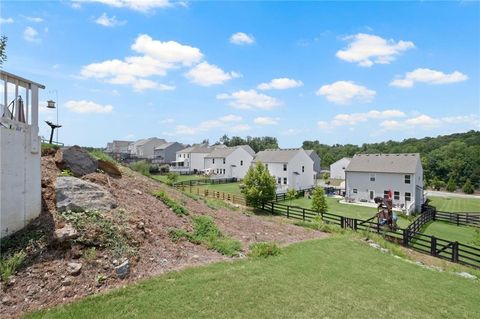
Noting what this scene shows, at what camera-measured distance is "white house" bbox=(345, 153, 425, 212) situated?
31.0m

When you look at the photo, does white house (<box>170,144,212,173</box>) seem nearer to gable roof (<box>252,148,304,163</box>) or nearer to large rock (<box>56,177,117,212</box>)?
gable roof (<box>252,148,304,163</box>)

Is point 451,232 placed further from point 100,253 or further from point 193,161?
point 193,161

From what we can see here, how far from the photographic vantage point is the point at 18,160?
696cm

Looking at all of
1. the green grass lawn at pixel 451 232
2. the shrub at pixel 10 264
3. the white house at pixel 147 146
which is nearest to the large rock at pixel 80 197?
the shrub at pixel 10 264

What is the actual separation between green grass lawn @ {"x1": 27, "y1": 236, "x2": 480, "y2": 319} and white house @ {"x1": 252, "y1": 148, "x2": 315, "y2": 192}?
30.2 metres

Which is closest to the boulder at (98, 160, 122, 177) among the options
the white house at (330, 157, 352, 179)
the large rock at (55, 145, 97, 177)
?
the large rock at (55, 145, 97, 177)

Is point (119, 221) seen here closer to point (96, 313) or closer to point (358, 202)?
point (96, 313)

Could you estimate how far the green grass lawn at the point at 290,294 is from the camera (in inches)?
217

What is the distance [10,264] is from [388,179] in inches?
1325

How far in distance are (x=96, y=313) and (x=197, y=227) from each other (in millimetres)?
5222

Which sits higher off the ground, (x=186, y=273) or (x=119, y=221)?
(x=119, y=221)

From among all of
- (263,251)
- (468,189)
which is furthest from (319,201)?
(468,189)

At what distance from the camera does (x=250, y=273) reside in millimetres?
7422

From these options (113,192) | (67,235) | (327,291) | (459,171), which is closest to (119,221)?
(67,235)
